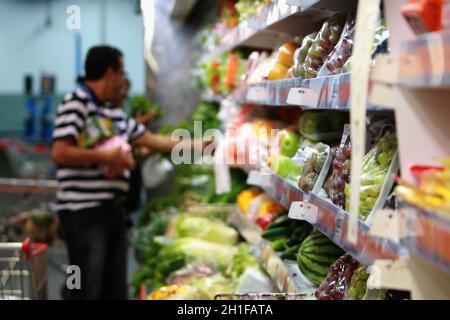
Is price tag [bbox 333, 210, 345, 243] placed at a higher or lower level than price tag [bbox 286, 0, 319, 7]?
lower

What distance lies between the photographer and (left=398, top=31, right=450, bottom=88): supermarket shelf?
1125 millimetres

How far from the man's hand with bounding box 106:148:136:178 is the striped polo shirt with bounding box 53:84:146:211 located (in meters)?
0.08

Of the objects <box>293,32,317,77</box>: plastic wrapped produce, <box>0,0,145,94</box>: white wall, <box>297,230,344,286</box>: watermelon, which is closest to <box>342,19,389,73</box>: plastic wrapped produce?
<box>293,32,317,77</box>: plastic wrapped produce

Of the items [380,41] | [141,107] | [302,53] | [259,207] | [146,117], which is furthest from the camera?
[141,107]

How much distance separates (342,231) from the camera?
5.61ft

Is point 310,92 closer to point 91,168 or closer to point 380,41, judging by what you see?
point 380,41

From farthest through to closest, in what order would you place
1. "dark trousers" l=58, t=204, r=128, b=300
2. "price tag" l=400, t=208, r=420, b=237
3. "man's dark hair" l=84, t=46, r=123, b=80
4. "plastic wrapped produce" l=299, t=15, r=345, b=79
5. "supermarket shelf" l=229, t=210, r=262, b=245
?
"man's dark hair" l=84, t=46, r=123, b=80, "dark trousers" l=58, t=204, r=128, b=300, "supermarket shelf" l=229, t=210, r=262, b=245, "plastic wrapped produce" l=299, t=15, r=345, b=79, "price tag" l=400, t=208, r=420, b=237

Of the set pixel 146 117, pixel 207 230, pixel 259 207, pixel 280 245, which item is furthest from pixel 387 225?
pixel 146 117

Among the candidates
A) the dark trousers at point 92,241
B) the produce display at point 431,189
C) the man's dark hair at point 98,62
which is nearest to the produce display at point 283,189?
the produce display at point 431,189

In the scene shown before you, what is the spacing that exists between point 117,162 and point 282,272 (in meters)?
1.61

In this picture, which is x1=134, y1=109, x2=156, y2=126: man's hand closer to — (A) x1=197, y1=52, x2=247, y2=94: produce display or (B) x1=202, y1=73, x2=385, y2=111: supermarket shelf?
(A) x1=197, y1=52, x2=247, y2=94: produce display

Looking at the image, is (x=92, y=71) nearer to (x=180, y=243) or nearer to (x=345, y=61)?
(x=180, y=243)

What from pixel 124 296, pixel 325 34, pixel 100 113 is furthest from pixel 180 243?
pixel 325 34

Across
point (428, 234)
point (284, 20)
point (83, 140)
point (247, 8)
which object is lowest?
point (428, 234)
